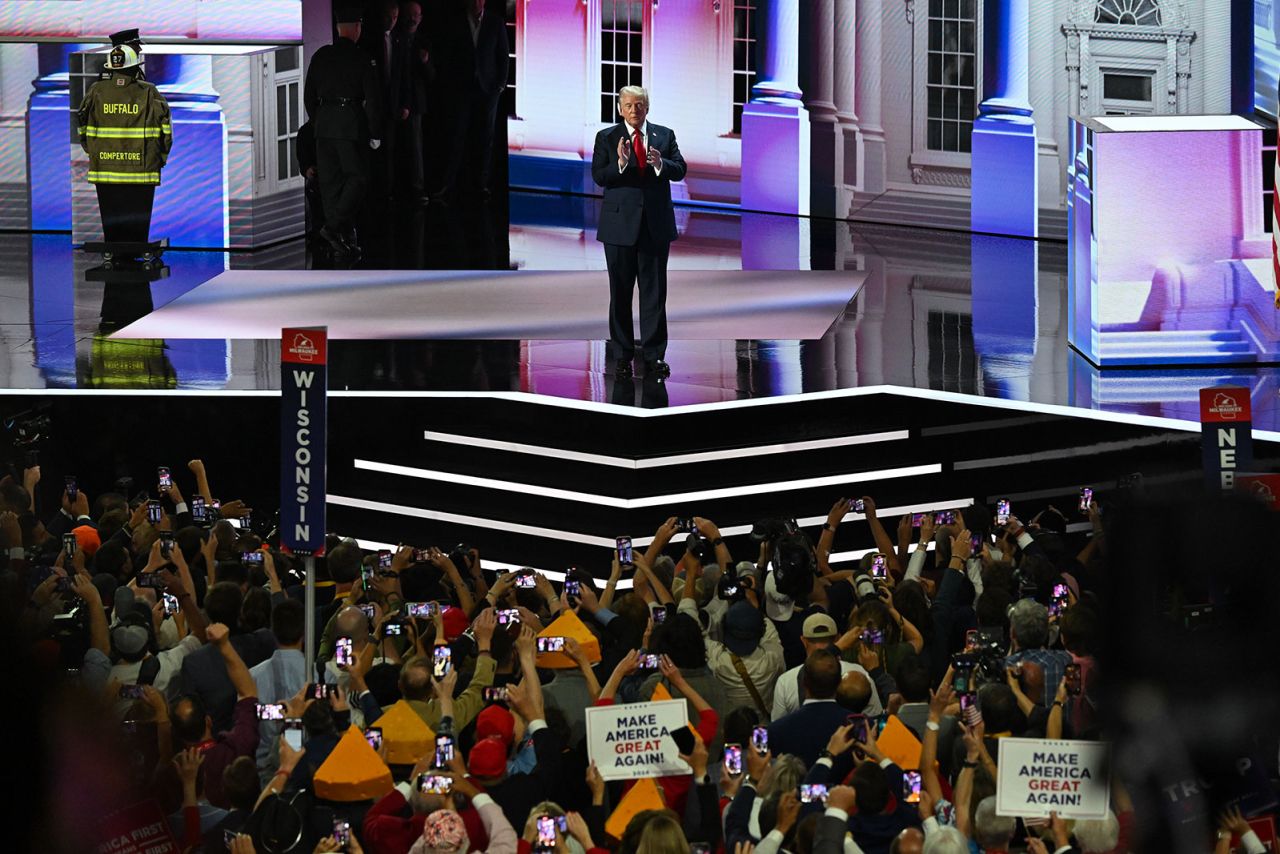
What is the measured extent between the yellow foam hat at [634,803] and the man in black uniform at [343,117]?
1069 cm

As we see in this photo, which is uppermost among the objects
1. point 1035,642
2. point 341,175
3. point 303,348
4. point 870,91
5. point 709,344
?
point 870,91

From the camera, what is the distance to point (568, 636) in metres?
6.19

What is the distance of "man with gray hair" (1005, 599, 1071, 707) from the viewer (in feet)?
19.6

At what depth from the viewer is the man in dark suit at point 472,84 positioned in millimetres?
19031

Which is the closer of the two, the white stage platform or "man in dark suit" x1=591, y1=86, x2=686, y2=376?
"man in dark suit" x1=591, y1=86, x2=686, y2=376

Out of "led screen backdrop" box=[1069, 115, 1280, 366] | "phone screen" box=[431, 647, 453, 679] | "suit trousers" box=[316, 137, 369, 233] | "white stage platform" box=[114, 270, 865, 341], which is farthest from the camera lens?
"suit trousers" box=[316, 137, 369, 233]

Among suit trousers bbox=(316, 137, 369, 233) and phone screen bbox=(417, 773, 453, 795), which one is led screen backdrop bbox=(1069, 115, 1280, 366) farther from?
phone screen bbox=(417, 773, 453, 795)

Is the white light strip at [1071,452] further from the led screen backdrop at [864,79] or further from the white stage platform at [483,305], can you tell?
the led screen backdrop at [864,79]

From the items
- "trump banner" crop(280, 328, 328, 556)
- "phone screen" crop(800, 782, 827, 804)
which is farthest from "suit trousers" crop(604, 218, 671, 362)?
"phone screen" crop(800, 782, 827, 804)

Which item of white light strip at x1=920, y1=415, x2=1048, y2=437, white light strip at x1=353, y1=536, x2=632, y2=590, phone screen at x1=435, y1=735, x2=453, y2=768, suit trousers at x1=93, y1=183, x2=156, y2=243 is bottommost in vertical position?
white light strip at x1=353, y1=536, x2=632, y2=590

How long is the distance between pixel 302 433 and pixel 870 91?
37.9ft

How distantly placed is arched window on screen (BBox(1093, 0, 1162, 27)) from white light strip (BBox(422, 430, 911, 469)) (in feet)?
22.3

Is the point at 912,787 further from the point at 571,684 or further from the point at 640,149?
the point at 640,149

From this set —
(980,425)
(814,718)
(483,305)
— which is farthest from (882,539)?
(483,305)
